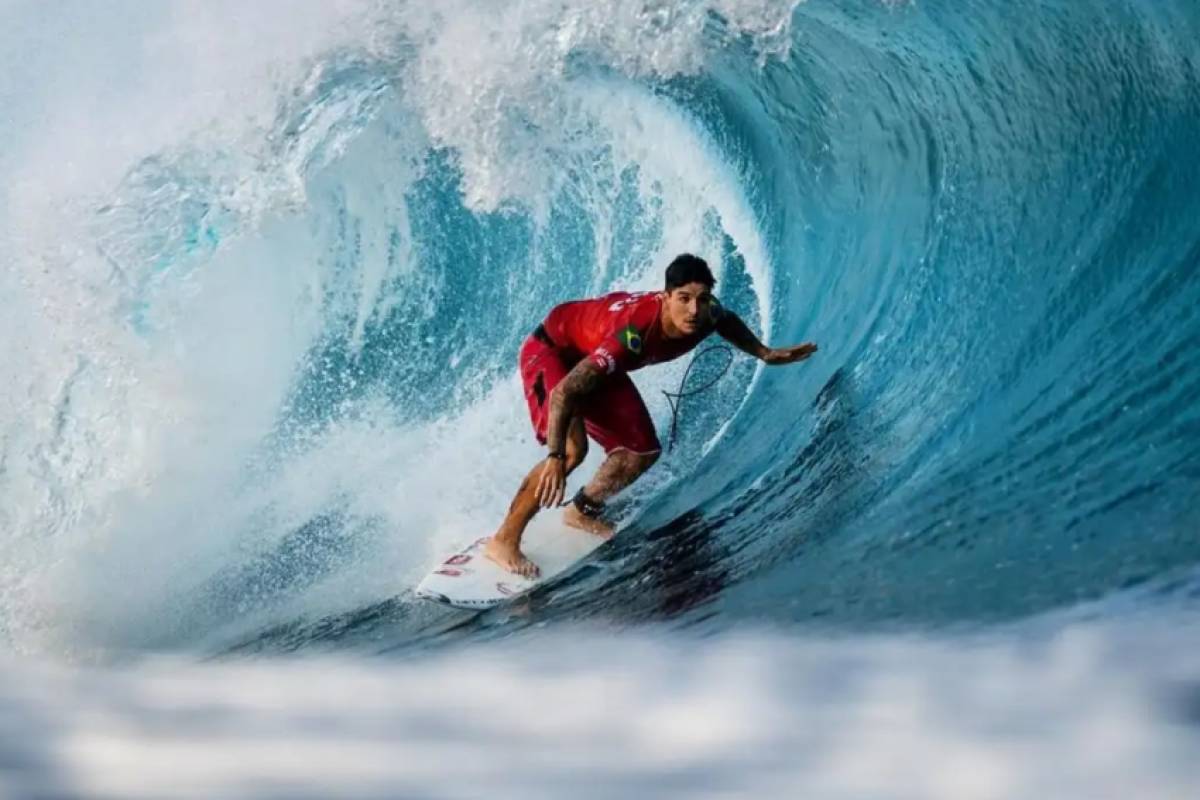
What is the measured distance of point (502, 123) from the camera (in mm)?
4785

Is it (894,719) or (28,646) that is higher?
(28,646)

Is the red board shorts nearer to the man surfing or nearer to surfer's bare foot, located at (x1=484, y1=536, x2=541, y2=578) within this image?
the man surfing

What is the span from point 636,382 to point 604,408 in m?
0.96

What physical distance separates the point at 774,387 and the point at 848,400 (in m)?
0.42

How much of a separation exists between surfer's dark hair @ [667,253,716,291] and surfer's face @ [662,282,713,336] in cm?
1

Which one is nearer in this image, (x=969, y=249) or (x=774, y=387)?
(x=969, y=249)

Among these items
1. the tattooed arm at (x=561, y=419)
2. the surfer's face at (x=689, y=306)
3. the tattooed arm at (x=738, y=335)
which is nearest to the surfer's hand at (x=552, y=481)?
the tattooed arm at (x=561, y=419)

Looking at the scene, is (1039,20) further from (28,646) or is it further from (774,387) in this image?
(28,646)

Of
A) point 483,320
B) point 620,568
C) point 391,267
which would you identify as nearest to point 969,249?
point 620,568

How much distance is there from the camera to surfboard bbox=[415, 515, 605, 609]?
140 inches

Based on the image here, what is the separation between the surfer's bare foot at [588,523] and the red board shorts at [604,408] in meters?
0.22

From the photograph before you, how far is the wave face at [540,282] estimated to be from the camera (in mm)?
3422

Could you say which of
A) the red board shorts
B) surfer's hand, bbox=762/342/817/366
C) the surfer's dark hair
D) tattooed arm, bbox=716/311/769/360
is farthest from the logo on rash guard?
surfer's hand, bbox=762/342/817/366

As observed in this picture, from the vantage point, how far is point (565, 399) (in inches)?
131
